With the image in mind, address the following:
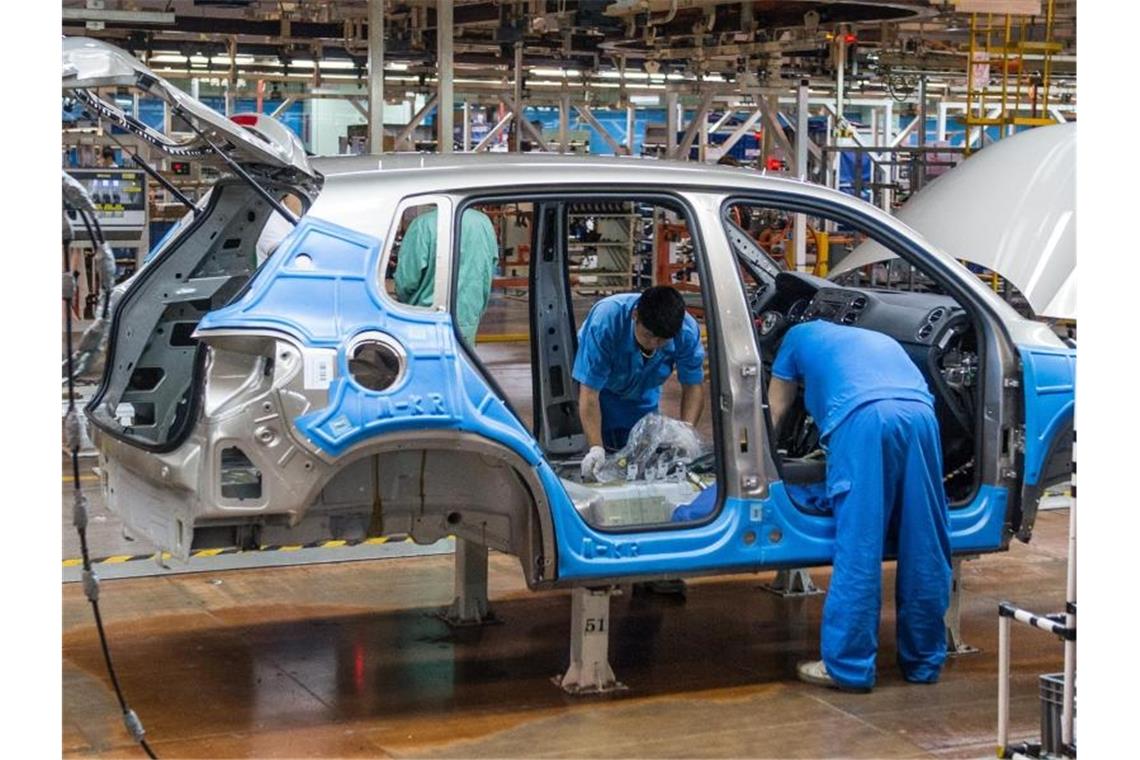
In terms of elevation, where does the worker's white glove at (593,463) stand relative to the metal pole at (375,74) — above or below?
below

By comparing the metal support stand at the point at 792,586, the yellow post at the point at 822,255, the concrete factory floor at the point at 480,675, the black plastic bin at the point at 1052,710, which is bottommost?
the concrete factory floor at the point at 480,675

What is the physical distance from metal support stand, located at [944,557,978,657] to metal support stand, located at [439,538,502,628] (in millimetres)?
1880

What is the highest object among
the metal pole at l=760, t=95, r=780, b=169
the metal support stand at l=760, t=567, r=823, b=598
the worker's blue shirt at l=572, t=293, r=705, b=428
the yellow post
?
the metal pole at l=760, t=95, r=780, b=169

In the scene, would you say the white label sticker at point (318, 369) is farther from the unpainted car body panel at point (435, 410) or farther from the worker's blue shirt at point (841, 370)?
the worker's blue shirt at point (841, 370)

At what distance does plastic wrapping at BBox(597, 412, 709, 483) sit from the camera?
22.1 ft

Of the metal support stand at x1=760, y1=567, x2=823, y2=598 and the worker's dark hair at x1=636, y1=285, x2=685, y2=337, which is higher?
the worker's dark hair at x1=636, y1=285, x2=685, y2=337

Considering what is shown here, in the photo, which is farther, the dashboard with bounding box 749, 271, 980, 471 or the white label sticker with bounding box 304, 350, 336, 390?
the dashboard with bounding box 749, 271, 980, 471

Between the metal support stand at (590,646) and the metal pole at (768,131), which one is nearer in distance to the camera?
the metal support stand at (590,646)

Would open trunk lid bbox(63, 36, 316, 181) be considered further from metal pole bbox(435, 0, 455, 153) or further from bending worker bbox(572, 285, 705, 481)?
metal pole bbox(435, 0, 455, 153)

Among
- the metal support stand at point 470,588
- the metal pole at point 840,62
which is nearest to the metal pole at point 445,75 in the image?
the metal pole at point 840,62

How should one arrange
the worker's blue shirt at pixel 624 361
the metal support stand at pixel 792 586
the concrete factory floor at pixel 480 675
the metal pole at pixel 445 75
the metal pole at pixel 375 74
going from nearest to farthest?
the concrete factory floor at pixel 480 675 < the worker's blue shirt at pixel 624 361 < the metal support stand at pixel 792 586 < the metal pole at pixel 445 75 < the metal pole at pixel 375 74

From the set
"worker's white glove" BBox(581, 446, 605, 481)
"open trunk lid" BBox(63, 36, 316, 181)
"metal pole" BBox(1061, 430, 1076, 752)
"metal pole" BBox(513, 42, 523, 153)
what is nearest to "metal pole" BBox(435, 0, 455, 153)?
"metal pole" BBox(513, 42, 523, 153)

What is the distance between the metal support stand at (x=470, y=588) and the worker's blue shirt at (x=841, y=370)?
1552mm

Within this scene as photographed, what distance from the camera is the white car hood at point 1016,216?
6594 mm
